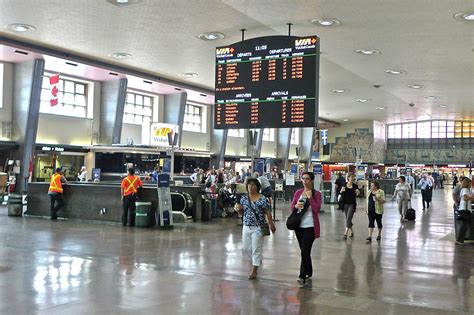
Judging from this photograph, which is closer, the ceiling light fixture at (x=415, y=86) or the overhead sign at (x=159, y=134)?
the ceiling light fixture at (x=415, y=86)

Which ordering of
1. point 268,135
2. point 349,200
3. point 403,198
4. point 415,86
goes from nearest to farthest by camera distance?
point 349,200 < point 403,198 < point 415,86 < point 268,135

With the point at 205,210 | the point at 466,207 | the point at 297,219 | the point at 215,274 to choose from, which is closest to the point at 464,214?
the point at 466,207

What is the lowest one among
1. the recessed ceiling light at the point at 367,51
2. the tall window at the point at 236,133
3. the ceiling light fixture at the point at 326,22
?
the tall window at the point at 236,133

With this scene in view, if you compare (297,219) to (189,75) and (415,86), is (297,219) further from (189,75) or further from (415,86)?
(189,75)

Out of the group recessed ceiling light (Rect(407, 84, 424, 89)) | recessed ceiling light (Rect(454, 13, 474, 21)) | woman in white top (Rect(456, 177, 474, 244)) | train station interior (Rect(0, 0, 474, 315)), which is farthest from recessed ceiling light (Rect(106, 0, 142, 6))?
recessed ceiling light (Rect(407, 84, 424, 89))

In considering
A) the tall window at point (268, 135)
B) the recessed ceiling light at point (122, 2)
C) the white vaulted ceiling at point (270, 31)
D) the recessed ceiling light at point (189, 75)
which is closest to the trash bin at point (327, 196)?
the white vaulted ceiling at point (270, 31)

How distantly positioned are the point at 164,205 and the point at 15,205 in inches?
234

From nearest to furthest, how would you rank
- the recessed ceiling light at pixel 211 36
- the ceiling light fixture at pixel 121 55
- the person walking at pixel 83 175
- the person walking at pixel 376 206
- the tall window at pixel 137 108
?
the person walking at pixel 376 206
the recessed ceiling light at pixel 211 36
the ceiling light fixture at pixel 121 55
the person walking at pixel 83 175
the tall window at pixel 137 108

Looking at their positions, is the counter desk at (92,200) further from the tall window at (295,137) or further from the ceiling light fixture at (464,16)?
the tall window at (295,137)

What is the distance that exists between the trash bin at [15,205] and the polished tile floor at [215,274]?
135 inches

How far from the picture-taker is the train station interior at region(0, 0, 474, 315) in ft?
22.4

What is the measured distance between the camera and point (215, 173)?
22.8m

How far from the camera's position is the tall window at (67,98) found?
26.2 m

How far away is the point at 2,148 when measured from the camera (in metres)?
23.3
